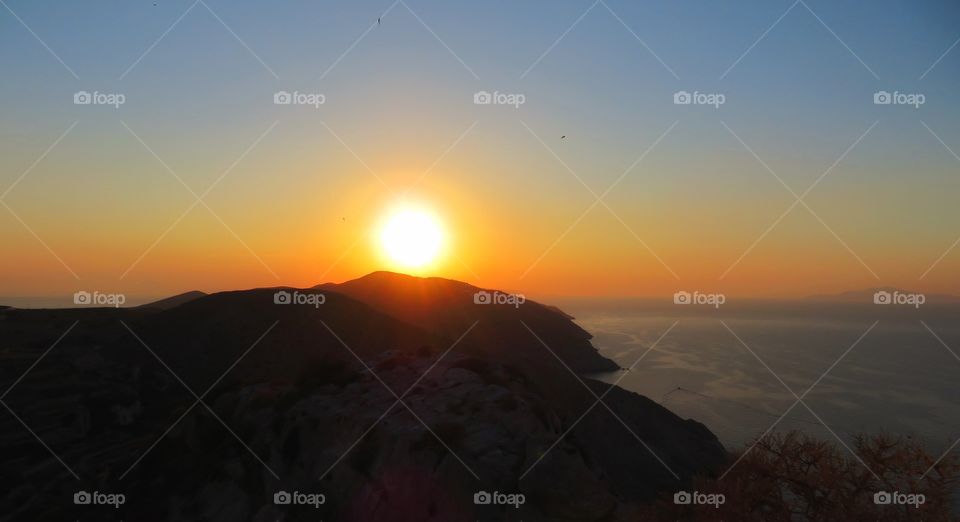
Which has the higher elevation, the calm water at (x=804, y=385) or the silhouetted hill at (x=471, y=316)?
the silhouetted hill at (x=471, y=316)

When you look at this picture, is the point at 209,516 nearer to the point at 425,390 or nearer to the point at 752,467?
the point at 425,390

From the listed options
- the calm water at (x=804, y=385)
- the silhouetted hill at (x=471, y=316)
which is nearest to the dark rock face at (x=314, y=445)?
the calm water at (x=804, y=385)

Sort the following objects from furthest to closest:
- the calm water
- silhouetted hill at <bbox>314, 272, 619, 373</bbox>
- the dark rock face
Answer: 1. silhouetted hill at <bbox>314, 272, 619, 373</bbox>
2. the calm water
3. the dark rock face

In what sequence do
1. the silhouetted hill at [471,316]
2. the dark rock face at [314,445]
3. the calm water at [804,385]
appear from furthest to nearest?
1. the silhouetted hill at [471,316]
2. the calm water at [804,385]
3. the dark rock face at [314,445]

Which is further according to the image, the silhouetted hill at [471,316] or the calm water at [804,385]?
the silhouetted hill at [471,316]

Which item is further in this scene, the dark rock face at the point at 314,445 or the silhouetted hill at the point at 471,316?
the silhouetted hill at the point at 471,316

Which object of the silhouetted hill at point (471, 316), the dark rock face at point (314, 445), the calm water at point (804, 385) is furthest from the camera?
the silhouetted hill at point (471, 316)

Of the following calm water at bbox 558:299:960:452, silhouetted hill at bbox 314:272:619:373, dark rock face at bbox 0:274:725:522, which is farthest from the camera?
silhouetted hill at bbox 314:272:619:373

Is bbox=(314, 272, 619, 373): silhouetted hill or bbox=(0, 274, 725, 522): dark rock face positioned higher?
bbox=(314, 272, 619, 373): silhouetted hill

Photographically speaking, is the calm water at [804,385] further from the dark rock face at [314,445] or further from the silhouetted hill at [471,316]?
the dark rock face at [314,445]

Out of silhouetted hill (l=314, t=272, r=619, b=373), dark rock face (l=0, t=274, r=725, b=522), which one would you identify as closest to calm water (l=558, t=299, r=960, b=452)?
silhouetted hill (l=314, t=272, r=619, b=373)

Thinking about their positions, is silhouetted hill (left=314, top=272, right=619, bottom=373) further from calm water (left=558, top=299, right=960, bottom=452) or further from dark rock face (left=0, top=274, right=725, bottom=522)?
dark rock face (left=0, top=274, right=725, bottom=522)
